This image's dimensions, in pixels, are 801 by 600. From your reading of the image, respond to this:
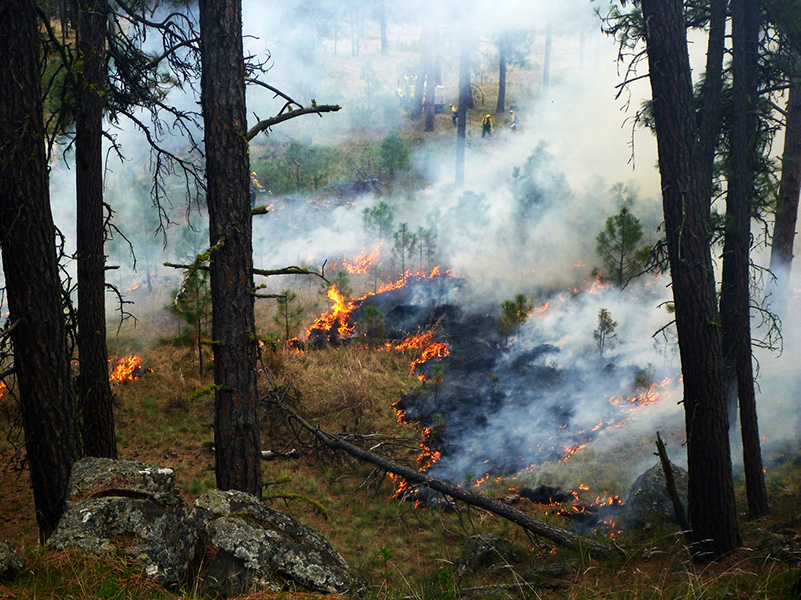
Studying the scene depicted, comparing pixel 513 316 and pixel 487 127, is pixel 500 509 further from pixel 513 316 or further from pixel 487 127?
pixel 487 127

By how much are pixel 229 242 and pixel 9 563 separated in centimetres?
264

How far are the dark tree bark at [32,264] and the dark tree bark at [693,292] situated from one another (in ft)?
18.0

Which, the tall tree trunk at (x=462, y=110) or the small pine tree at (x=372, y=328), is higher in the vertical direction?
the tall tree trunk at (x=462, y=110)

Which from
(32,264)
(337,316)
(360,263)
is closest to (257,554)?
(32,264)

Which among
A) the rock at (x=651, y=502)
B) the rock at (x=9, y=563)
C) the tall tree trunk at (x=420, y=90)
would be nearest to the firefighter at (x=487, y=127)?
the tall tree trunk at (x=420, y=90)

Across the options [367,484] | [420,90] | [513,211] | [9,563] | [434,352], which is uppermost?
[420,90]

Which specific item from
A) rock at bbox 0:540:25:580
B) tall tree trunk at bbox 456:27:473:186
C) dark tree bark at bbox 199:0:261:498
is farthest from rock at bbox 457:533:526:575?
tall tree trunk at bbox 456:27:473:186

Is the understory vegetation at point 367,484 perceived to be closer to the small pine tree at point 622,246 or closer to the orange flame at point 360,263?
the small pine tree at point 622,246

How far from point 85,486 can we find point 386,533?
5486 millimetres

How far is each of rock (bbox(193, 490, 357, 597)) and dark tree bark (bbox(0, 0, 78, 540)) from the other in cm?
172

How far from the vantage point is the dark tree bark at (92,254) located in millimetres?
6617

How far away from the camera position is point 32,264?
4320mm

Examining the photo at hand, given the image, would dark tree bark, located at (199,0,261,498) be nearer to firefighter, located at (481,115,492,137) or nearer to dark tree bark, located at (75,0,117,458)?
dark tree bark, located at (75,0,117,458)

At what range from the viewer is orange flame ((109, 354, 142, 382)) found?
12156mm
